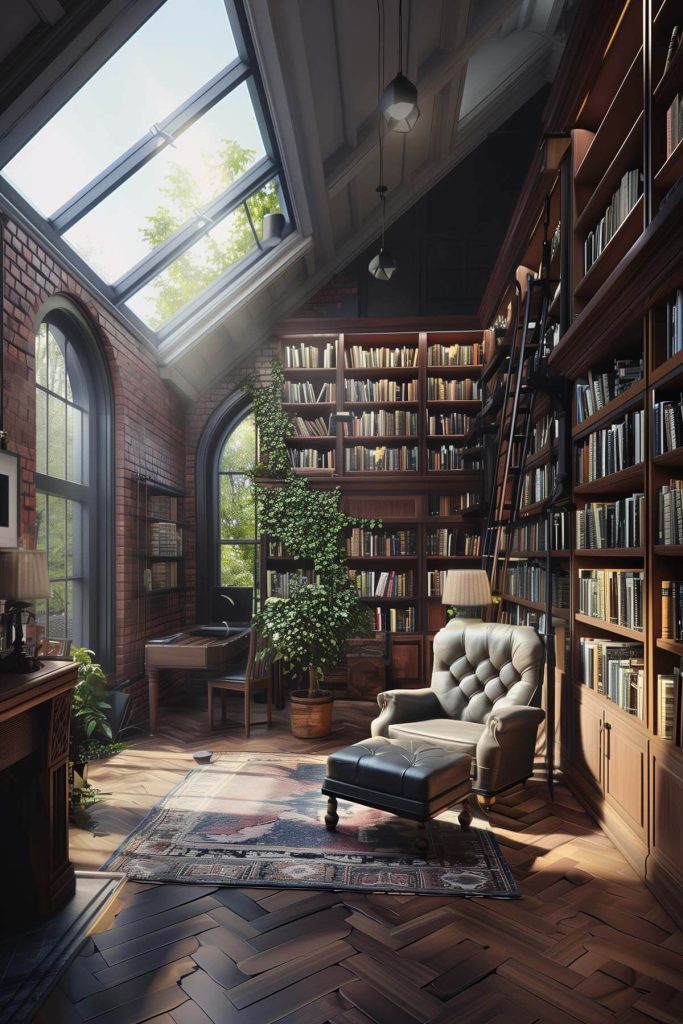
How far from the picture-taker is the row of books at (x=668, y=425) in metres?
2.70

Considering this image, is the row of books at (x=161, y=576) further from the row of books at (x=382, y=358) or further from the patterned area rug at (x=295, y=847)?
the row of books at (x=382, y=358)

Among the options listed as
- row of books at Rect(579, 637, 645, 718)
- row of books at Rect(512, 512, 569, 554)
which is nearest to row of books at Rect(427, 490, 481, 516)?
row of books at Rect(512, 512, 569, 554)

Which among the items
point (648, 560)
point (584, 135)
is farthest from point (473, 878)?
point (584, 135)

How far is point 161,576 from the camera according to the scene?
625cm

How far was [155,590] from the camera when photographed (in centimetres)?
598

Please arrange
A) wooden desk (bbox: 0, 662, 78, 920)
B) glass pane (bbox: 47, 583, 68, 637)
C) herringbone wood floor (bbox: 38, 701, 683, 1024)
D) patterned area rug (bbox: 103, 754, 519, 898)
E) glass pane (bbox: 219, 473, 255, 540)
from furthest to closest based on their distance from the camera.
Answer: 1. glass pane (bbox: 219, 473, 255, 540)
2. glass pane (bbox: 47, 583, 68, 637)
3. patterned area rug (bbox: 103, 754, 519, 898)
4. wooden desk (bbox: 0, 662, 78, 920)
5. herringbone wood floor (bbox: 38, 701, 683, 1024)

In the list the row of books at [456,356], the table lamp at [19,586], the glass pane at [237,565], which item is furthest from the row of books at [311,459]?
the table lamp at [19,586]

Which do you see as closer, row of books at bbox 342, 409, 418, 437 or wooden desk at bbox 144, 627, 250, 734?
wooden desk at bbox 144, 627, 250, 734

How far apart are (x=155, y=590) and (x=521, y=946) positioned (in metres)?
4.31

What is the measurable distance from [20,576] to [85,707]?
4.81 feet

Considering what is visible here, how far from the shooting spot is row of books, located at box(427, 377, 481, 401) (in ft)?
22.4

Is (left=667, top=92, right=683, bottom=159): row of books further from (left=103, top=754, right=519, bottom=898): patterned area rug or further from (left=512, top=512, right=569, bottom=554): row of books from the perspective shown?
(left=103, top=754, right=519, bottom=898): patterned area rug

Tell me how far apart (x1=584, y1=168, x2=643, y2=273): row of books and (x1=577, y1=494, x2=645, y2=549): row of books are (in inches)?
47.8

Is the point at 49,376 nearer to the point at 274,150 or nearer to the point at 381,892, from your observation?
the point at 274,150
